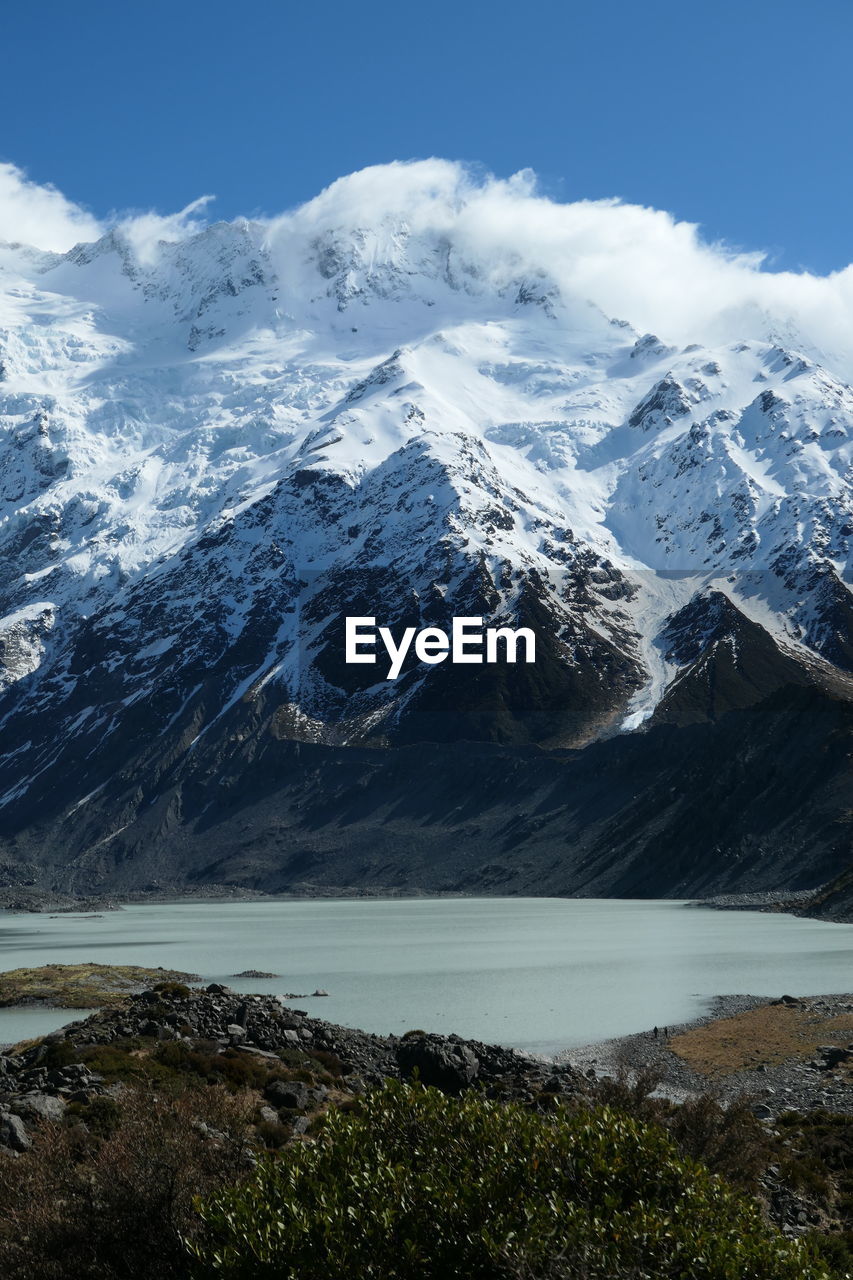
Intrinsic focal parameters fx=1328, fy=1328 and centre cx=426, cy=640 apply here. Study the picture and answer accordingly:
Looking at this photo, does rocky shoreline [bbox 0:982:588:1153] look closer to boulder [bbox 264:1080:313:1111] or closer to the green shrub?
boulder [bbox 264:1080:313:1111]

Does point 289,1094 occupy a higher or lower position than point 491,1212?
lower

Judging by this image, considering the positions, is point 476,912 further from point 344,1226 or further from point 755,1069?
point 344,1226

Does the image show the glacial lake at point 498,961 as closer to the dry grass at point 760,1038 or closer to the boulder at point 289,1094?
the dry grass at point 760,1038

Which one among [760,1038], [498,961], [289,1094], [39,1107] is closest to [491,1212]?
[39,1107]

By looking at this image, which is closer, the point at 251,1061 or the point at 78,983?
the point at 251,1061

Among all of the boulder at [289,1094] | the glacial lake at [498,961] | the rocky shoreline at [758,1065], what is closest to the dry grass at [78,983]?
the glacial lake at [498,961]

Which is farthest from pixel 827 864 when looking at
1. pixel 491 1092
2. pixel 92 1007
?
pixel 491 1092

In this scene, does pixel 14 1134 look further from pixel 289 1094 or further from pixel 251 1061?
pixel 251 1061
